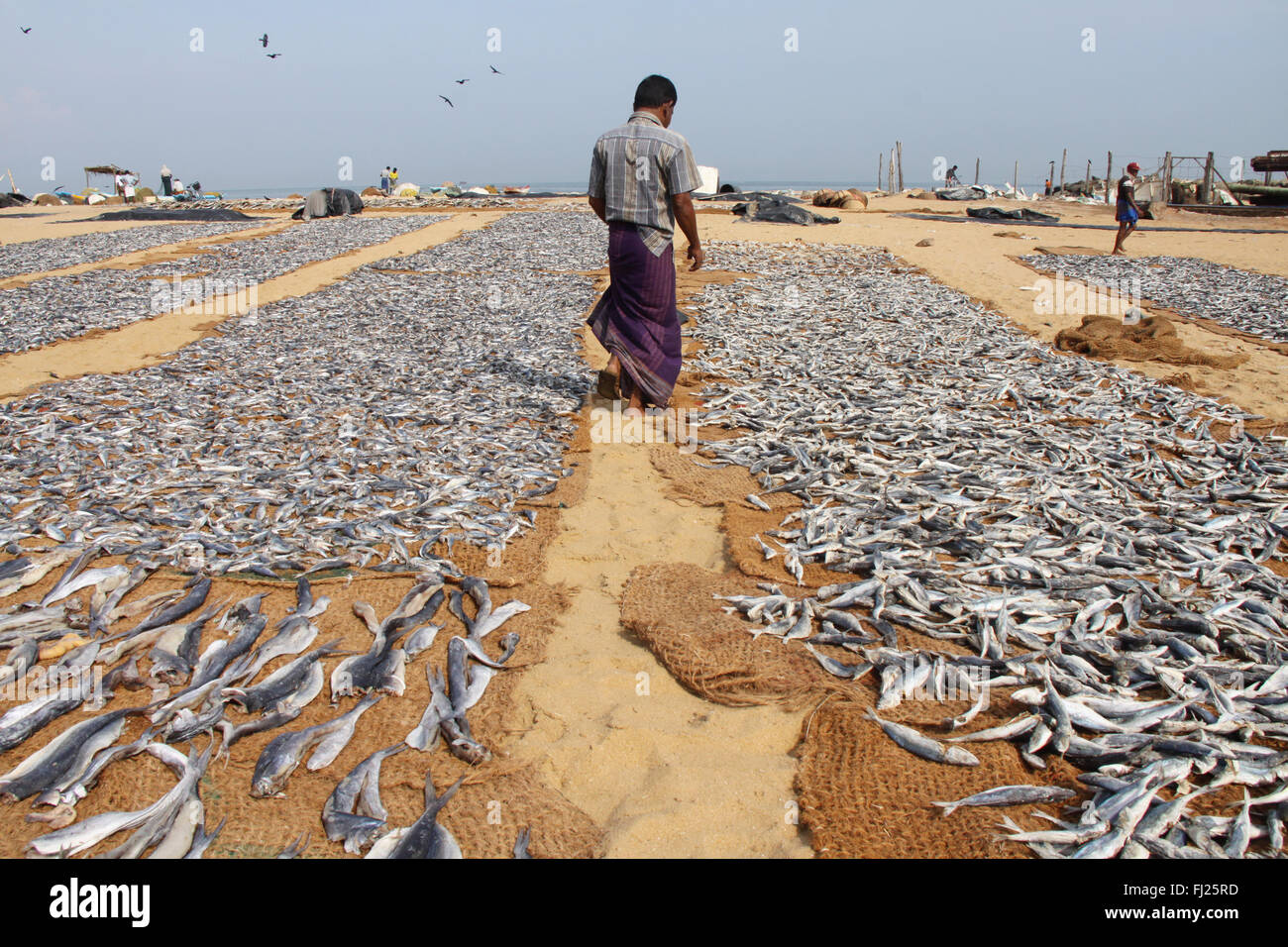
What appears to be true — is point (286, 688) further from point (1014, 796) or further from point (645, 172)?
point (645, 172)

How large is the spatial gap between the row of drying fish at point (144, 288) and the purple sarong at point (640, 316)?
785cm

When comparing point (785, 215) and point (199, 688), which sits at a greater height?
point (785, 215)

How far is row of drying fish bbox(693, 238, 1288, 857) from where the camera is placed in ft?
8.15

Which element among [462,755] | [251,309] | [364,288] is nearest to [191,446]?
[462,755]

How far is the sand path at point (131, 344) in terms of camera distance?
8.03 meters

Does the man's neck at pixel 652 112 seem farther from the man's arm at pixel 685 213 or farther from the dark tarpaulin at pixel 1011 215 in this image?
the dark tarpaulin at pixel 1011 215

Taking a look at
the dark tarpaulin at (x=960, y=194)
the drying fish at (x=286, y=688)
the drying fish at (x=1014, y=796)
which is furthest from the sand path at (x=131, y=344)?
the dark tarpaulin at (x=960, y=194)

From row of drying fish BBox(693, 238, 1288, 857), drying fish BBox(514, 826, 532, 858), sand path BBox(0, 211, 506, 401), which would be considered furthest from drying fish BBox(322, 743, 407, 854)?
sand path BBox(0, 211, 506, 401)

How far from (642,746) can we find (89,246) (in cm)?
2417

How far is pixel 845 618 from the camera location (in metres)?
3.29

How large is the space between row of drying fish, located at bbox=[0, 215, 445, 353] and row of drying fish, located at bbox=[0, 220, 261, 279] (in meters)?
2.01

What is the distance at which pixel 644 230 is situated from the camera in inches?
230

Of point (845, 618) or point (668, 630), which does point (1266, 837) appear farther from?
point (668, 630)

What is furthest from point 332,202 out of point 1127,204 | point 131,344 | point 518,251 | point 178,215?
point 1127,204
